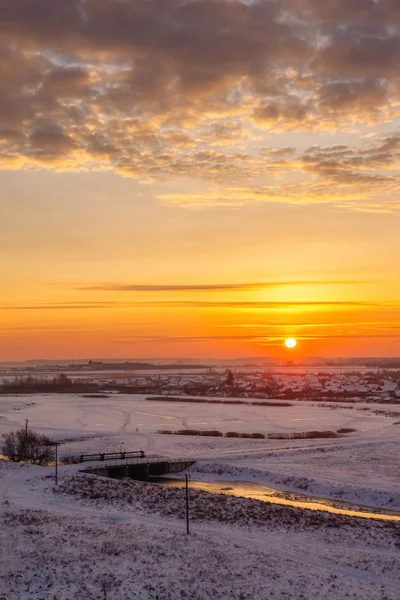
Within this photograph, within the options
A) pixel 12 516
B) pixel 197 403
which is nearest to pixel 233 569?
pixel 12 516

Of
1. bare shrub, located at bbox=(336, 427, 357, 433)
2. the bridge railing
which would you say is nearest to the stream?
the bridge railing

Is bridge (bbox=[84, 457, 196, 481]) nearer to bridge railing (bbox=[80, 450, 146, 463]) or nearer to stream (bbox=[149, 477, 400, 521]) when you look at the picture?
stream (bbox=[149, 477, 400, 521])

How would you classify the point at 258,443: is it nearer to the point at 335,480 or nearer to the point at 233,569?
the point at 335,480

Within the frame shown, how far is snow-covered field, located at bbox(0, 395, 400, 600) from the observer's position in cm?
2248

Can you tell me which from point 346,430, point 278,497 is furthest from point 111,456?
point 346,430

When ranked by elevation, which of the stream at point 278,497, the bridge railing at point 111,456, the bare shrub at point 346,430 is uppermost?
the bridge railing at point 111,456

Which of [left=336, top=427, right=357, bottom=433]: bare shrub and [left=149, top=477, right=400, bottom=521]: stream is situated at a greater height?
[left=336, top=427, right=357, bottom=433]: bare shrub

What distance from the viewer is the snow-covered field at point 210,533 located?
22.5 metres

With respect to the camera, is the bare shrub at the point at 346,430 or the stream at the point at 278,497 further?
the bare shrub at the point at 346,430

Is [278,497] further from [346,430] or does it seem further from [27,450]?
[346,430]

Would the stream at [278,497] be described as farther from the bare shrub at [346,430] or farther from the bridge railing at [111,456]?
the bare shrub at [346,430]

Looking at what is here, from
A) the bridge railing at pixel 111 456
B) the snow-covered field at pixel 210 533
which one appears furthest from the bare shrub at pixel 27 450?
the bridge railing at pixel 111 456

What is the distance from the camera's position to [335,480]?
44.3m

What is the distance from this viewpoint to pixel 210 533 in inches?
1191
